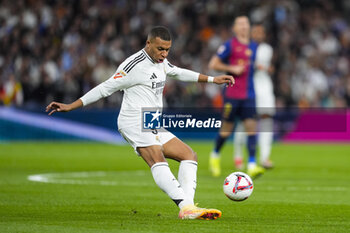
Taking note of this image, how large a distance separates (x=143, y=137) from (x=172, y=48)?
58.8 feet

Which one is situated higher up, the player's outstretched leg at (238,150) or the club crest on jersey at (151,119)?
the player's outstretched leg at (238,150)

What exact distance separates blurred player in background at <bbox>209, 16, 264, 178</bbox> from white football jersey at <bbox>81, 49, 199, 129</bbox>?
531cm

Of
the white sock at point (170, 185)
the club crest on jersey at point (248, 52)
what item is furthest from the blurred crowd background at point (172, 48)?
the white sock at point (170, 185)

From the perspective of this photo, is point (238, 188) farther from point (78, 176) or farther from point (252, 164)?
point (78, 176)

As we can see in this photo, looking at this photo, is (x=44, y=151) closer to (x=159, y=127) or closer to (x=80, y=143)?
(x=80, y=143)

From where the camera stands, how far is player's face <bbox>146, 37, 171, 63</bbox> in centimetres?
738

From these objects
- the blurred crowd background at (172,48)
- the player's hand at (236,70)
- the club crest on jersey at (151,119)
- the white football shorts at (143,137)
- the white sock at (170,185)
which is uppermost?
the blurred crowd background at (172,48)

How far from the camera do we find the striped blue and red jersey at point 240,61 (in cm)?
1302

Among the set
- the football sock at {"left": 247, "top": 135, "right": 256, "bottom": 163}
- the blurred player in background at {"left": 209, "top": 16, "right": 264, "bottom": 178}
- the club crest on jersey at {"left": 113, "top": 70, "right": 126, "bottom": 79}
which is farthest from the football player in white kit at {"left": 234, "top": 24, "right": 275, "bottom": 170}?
the club crest on jersey at {"left": 113, "top": 70, "right": 126, "bottom": 79}

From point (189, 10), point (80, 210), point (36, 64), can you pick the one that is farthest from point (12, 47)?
point (80, 210)

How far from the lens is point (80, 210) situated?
26.0 ft

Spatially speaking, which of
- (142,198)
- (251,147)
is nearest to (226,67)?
(251,147)

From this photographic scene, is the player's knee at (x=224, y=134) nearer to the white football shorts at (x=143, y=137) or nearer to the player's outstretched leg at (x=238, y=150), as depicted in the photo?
the player's outstretched leg at (x=238, y=150)

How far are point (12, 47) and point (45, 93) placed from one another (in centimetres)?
216
